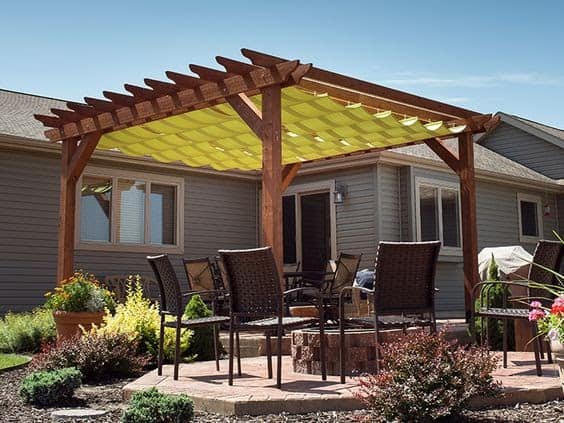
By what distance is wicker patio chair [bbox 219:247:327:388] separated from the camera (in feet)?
16.3

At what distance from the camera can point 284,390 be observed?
4.81 meters

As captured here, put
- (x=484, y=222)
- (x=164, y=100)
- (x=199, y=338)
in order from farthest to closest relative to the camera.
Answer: (x=484, y=222) < (x=164, y=100) < (x=199, y=338)

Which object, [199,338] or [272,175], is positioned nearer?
[272,175]

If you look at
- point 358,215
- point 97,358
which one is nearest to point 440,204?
point 358,215

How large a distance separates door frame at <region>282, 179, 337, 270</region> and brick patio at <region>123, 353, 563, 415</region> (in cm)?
729

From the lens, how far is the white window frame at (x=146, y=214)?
11883 mm

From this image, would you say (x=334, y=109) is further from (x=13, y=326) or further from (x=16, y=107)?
(x=16, y=107)

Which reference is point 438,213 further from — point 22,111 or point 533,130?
point 22,111

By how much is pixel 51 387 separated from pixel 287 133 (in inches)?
199

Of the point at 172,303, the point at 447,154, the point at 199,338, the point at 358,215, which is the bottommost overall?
the point at 199,338

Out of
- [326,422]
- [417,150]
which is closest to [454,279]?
[417,150]

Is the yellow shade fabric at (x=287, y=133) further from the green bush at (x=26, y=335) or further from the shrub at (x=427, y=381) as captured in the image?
the shrub at (x=427, y=381)

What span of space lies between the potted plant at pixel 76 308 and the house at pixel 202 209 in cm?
370

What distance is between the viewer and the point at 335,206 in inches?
522
